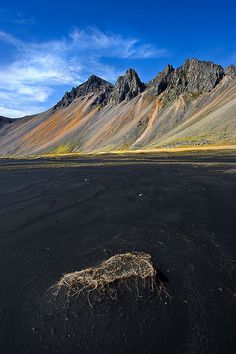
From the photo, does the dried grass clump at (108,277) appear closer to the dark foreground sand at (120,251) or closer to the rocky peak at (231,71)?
the dark foreground sand at (120,251)

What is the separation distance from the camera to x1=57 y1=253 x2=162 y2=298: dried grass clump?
37.5 ft

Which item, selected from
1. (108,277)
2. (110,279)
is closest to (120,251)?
(108,277)

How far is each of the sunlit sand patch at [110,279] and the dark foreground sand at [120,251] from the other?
0.46 meters

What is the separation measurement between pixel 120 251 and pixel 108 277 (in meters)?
3.58

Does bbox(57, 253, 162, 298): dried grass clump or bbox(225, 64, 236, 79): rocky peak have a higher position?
bbox(225, 64, 236, 79): rocky peak

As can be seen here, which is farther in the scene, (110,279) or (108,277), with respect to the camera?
(108,277)

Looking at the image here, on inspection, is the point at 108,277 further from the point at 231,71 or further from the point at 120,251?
the point at 231,71

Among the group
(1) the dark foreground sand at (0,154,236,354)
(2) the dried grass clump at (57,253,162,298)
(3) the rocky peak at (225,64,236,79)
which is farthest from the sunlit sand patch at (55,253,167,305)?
(3) the rocky peak at (225,64,236,79)

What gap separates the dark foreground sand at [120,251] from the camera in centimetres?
909

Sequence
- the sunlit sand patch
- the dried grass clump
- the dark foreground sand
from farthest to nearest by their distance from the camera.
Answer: the dried grass clump, the sunlit sand patch, the dark foreground sand

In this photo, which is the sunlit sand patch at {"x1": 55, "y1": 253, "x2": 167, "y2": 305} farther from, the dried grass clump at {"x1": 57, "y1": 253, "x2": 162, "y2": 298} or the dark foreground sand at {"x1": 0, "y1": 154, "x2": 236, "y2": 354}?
the dark foreground sand at {"x1": 0, "y1": 154, "x2": 236, "y2": 354}

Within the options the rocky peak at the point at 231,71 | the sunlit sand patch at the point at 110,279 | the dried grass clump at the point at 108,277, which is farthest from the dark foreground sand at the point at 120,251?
the rocky peak at the point at 231,71

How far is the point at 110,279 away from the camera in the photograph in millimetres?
11656

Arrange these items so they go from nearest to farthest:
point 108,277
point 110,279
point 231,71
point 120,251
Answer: point 110,279 < point 108,277 < point 120,251 < point 231,71
